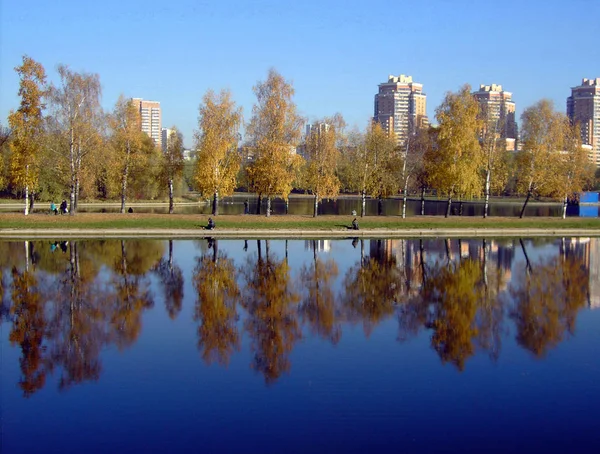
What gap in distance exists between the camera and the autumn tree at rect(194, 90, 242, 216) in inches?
2056

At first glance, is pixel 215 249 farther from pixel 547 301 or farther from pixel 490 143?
pixel 490 143

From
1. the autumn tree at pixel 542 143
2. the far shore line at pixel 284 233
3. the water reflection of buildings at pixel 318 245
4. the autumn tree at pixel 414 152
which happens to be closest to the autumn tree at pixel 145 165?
the far shore line at pixel 284 233

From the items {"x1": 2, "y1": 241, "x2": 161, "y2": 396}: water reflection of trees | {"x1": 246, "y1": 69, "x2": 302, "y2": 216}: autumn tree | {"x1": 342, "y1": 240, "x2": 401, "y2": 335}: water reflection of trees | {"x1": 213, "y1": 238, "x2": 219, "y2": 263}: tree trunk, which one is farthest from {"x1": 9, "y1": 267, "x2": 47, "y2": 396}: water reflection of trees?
{"x1": 246, "y1": 69, "x2": 302, "y2": 216}: autumn tree

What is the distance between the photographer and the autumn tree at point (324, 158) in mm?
56531

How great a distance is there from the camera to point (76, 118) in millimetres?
48500

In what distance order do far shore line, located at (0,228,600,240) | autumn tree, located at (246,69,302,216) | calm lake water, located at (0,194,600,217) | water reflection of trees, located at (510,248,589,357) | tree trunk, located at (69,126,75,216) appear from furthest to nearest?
calm lake water, located at (0,194,600,217) < autumn tree, located at (246,69,302,216) < tree trunk, located at (69,126,75,216) < far shore line, located at (0,228,600,240) < water reflection of trees, located at (510,248,589,357)

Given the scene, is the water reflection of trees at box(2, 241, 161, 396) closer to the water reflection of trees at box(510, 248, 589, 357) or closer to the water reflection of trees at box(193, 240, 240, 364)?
the water reflection of trees at box(193, 240, 240, 364)

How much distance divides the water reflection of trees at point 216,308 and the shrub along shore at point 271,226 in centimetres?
1299

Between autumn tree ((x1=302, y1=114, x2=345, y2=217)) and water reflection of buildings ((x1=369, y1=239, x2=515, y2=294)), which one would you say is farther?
autumn tree ((x1=302, y1=114, x2=345, y2=217))

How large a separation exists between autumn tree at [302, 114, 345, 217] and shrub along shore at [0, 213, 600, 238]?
252 inches

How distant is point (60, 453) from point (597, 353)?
41.5 ft

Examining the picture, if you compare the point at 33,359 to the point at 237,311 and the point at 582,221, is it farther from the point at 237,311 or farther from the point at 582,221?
the point at 582,221

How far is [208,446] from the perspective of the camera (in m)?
10.7

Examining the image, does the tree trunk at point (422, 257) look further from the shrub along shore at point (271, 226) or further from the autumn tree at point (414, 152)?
the autumn tree at point (414, 152)
